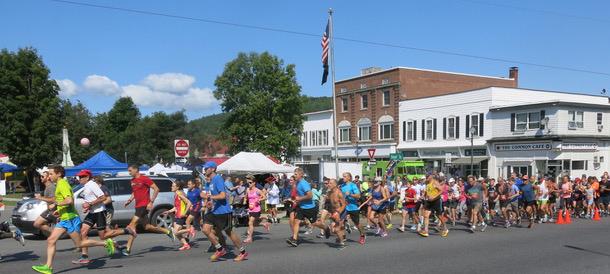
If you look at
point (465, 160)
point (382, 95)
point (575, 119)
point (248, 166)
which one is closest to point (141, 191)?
point (248, 166)

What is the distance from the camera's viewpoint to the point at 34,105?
33469mm

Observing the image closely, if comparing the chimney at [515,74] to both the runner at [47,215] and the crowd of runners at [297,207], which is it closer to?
the crowd of runners at [297,207]

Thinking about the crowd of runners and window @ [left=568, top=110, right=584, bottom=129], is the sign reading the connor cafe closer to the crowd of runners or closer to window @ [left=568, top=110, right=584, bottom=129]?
window @ [left=568, top=110, right=584, bottom=129]

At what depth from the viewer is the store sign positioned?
1428 inches

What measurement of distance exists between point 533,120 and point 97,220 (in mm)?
34728

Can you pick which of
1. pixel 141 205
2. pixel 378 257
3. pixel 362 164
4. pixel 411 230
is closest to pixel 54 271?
pixel 141 205

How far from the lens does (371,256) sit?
1013cm

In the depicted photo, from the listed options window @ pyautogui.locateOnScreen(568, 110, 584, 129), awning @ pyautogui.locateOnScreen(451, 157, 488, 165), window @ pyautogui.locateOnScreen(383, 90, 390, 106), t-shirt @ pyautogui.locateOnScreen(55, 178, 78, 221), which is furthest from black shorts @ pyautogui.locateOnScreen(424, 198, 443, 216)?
window @ pyautogui.locateOnScreen(383, 90, 390, 106)

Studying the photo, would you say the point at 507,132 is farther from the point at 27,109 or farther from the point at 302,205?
the point at 27,109

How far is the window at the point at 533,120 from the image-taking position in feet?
124

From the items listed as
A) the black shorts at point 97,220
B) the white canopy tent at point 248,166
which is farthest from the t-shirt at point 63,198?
the white canopy tent at point 248,166

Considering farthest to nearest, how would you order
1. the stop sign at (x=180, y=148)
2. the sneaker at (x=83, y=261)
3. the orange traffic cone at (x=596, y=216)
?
the orange traffic cone at (x=596, y=216) → the stop sign at (x=180, y=148) → the sneaker at (x=83, y=261)

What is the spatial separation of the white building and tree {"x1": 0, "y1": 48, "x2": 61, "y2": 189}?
81.9ft

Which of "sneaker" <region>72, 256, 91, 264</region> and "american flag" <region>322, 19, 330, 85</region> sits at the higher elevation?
"american flag" <region>322, 19, 330, 85</region>
